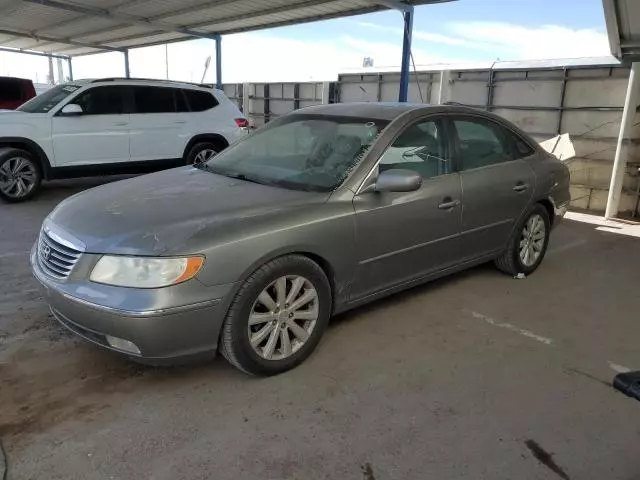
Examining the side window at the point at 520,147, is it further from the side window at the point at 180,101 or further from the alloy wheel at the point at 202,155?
the side window at the point at 180,101

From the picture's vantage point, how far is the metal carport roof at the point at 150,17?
10.7 metres

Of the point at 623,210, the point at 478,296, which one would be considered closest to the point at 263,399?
the point at 478,296

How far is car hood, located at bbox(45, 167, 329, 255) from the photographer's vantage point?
2.76 metres

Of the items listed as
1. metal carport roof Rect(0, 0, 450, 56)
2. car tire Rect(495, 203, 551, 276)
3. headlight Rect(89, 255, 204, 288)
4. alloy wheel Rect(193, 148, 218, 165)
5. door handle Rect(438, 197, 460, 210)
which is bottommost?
car tire Rect(495, 203, 551, 276)

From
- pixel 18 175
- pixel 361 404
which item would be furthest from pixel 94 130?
pixel 361 404

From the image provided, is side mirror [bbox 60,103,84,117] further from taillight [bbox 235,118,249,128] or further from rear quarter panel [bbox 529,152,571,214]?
rear quarter panel [bbox 529,152,571,214]

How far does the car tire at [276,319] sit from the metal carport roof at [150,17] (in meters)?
7.47

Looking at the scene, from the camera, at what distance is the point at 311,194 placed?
3.32 metres

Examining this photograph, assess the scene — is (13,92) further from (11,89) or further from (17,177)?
(17,177)

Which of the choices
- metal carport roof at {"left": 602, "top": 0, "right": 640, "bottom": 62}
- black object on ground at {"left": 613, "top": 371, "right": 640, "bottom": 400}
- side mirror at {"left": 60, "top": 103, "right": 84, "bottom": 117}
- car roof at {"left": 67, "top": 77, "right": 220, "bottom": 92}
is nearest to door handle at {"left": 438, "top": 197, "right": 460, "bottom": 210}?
black object on ground at {"left": 613, "top": 371, "right": 640, "bottom": 400}

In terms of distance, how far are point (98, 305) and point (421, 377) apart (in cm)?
186

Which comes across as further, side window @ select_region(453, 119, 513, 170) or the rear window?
the rear window

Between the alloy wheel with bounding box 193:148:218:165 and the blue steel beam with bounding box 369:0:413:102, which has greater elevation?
the blue steel beam with bounding box 369:0:413:102

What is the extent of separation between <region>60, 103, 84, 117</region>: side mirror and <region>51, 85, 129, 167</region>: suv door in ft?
0.21
